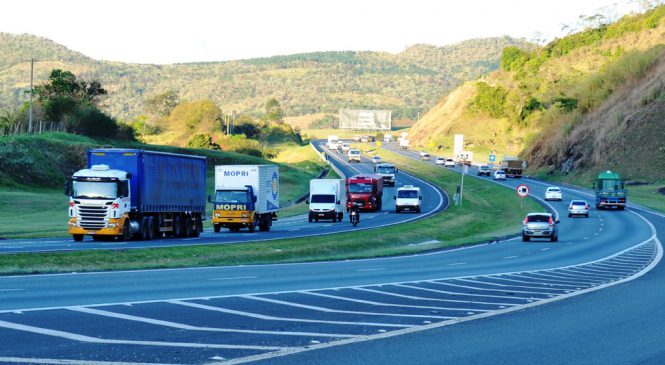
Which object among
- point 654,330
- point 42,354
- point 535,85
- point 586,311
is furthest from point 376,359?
point 535,85

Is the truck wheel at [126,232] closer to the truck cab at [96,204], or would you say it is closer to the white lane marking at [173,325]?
the truck cab at [96,204]

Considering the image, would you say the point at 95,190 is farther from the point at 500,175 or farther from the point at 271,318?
the point at 500,175

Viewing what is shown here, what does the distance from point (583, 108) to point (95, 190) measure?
114248 mm

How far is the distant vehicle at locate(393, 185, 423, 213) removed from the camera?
244 ft

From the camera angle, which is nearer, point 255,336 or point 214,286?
point 255,336

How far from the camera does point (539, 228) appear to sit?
164ft

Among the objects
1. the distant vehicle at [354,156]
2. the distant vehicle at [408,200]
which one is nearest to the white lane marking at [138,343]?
the distant vehicle at [408,200]

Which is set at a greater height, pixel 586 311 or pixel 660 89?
pixel 660 89

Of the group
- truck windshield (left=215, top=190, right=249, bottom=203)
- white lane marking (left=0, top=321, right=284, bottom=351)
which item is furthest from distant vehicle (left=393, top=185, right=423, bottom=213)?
white lane marking (left=0, top=321, right=284, bottom=351)

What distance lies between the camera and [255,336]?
13664 mm

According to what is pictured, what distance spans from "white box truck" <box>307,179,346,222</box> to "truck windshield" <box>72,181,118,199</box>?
84.3 ft

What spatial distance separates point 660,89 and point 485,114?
74.3 meters

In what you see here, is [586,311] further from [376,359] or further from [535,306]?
[376,359]

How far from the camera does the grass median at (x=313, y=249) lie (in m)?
27.8
